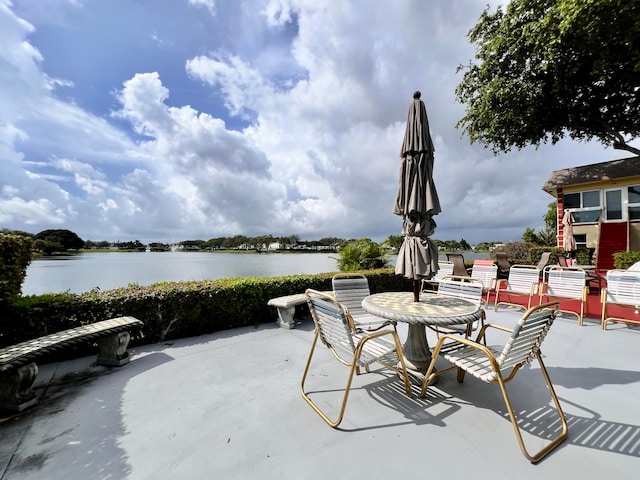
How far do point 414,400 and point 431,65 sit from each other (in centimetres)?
838

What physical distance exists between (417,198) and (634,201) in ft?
52.8

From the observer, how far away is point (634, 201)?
39.6 feet

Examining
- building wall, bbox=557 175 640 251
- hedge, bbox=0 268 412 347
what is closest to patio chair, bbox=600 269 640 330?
Result: hedge, bbox=0 268 412 347

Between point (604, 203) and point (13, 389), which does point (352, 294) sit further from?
point (604, 203)

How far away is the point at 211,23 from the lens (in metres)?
5.71

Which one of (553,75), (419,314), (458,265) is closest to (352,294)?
(419,314)

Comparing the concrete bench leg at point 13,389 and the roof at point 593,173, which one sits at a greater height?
the roof at point 593,173

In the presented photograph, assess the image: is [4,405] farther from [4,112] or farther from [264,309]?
[4,112]

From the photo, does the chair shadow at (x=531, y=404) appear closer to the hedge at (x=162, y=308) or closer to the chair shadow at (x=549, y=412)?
the chair shadow at (x=549, y=412)

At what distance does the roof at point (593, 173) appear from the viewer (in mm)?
12281

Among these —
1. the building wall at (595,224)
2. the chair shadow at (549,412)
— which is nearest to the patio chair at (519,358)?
the chair shadow at (549,412)

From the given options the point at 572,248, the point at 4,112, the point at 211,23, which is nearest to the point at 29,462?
the point at 4,112

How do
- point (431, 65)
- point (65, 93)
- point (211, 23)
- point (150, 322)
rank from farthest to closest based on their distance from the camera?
point (431, 65) < point (211, 23) < point (65, 93) < point (150, 322)

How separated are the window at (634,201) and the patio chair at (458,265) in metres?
10.0
